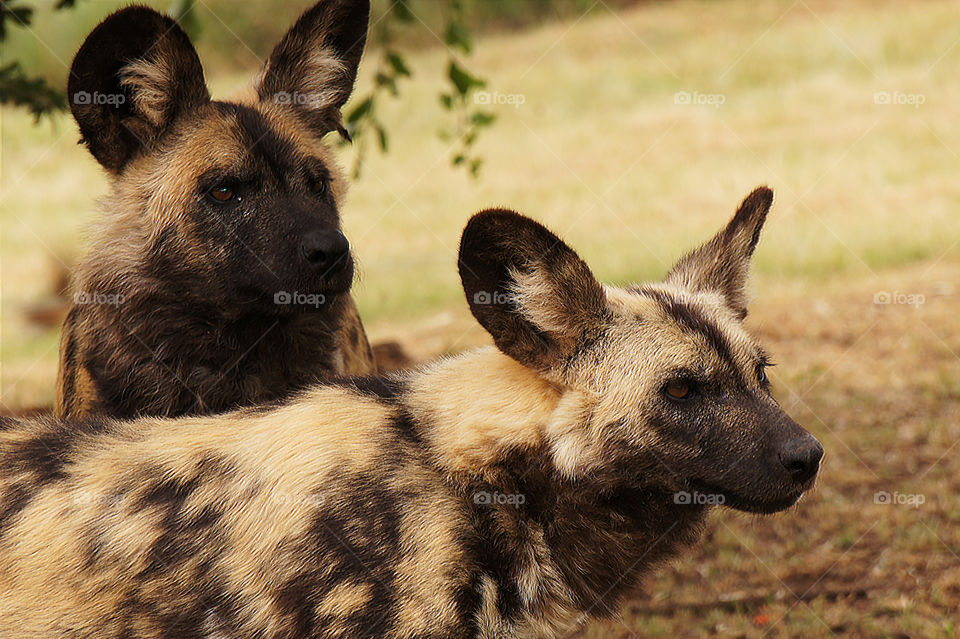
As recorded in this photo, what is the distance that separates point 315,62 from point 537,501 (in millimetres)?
2817

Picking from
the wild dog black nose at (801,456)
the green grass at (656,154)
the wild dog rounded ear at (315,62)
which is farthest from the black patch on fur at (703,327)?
the green grass at (656,154)

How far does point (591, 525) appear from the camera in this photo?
12.6 feet

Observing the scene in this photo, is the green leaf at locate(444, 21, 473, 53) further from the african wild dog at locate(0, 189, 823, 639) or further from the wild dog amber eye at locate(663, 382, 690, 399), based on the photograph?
the wild dog amber eye at locate(663, 382, 690, 399)

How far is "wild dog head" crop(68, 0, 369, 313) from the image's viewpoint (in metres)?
4.77

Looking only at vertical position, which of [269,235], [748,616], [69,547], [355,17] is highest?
[355,17]

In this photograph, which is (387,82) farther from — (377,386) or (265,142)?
(377,386)

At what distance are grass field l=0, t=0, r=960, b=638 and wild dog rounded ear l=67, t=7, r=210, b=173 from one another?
54 centimetres

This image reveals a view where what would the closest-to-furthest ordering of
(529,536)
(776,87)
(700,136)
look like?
(529,536)
(700,136)
(776,87)

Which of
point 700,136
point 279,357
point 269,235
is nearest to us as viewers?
point 269,235

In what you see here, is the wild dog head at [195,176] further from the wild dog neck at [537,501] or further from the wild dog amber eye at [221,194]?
the wild dog neck at [537,501]

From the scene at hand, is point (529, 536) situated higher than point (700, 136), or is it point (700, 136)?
point (529, 536)

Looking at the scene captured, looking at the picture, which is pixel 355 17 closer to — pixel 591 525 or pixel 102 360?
pixel 102 360

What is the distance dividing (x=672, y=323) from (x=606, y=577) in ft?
3.11

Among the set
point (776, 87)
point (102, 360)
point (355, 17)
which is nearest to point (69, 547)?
point (102, 360)
